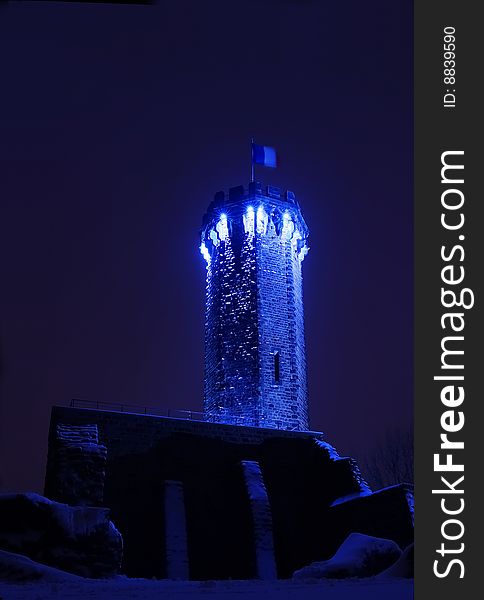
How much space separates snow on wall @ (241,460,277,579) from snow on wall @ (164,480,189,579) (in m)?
1.94

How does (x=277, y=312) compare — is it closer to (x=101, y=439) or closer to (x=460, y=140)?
(x=101, y=439)

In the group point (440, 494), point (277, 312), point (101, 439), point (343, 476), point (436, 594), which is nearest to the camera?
point (436, 594)

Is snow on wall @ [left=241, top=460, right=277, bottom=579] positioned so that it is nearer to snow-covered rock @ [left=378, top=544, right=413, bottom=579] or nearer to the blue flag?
snow-covered rock @ [left=378, top=544, right=413, bottom=579]

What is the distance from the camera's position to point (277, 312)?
24.9 metres

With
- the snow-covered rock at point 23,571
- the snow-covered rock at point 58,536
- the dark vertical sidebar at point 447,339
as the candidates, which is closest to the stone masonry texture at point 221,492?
the snow-covered rock at point 58,536

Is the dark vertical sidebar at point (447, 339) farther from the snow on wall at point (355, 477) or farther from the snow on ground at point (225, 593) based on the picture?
the snow on wall at point (355, 477)

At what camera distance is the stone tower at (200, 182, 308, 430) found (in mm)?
23609

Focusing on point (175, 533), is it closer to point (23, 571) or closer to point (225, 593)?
point (23, 571)

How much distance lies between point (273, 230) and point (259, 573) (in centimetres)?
1414

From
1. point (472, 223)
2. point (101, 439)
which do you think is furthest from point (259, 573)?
point (472, 223)

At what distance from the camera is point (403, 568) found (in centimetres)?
1162

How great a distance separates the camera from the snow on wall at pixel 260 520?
16750mm

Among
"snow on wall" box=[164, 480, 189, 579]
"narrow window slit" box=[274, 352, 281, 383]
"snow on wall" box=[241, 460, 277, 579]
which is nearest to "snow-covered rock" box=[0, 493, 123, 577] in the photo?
"snow on wall" box=[164, 480, 189, 579]

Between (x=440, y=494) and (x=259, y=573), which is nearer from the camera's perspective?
(x=440, y=494)
